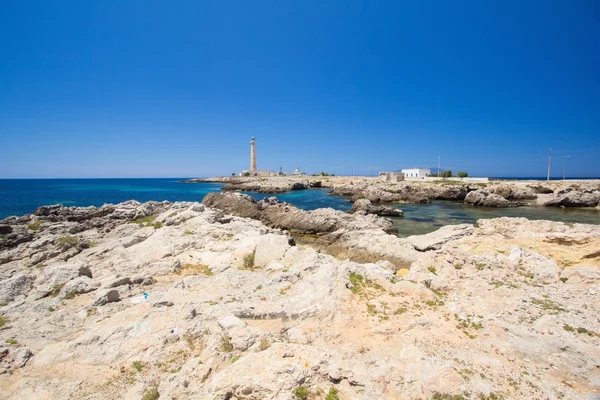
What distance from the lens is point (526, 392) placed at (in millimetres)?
5492

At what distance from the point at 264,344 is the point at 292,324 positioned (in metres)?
1.67

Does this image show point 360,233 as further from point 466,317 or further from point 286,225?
point 466,317

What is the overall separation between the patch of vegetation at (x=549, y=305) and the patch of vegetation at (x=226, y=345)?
31.5 feet

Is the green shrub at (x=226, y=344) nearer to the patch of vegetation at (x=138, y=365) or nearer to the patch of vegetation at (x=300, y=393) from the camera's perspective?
the patch of vegetation at (x=138, y=365)

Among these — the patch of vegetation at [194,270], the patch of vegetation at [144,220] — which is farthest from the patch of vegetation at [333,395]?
the patch of vegetation at [144,220]

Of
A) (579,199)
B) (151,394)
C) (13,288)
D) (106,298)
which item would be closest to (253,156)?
(579,199)

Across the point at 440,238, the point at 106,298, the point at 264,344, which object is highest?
the point at 264,344

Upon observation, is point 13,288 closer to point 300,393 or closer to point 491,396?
point 300,393

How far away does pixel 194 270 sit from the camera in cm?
1307

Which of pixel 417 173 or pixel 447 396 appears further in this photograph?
pixel 417 173

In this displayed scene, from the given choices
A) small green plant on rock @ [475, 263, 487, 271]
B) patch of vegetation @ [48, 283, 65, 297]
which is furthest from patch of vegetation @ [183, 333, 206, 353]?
small green plant on rock @ [475, 263, 487, 271]

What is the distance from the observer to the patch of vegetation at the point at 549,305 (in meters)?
8.37

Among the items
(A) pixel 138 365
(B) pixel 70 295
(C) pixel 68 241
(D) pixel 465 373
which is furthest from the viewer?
(C) pixel 68 241

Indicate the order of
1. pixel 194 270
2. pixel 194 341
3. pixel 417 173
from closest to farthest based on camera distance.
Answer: pixel 194 341, pixel 194 270, pixel 417 173
